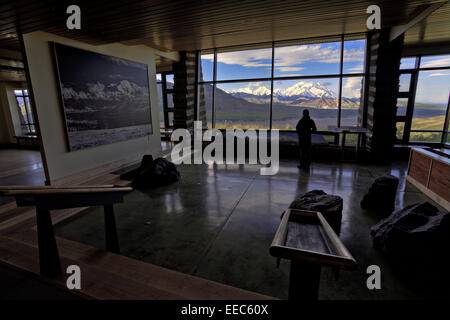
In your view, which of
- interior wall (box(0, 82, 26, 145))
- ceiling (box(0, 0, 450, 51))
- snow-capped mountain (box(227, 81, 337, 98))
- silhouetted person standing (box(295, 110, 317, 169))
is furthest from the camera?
interior wall (box(0, 82, 26, 145))

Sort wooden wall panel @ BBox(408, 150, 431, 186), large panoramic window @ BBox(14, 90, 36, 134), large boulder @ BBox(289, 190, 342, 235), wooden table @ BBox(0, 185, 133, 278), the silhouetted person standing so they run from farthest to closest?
large panoramic window @ BBox(14, 90, 36, 134)
the silhouetted person standing
wooden wall panel @ BBox(408, 150, 431, 186)
large boulder @ BBox(289, 190, 342, 235)
wooden table @ BBox(0, 185, 133, 278)

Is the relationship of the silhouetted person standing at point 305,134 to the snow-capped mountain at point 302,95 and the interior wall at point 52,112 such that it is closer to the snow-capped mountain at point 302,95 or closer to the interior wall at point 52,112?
the snow-capped mountain at point 302,95

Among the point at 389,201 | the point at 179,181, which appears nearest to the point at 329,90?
the point at 389,201

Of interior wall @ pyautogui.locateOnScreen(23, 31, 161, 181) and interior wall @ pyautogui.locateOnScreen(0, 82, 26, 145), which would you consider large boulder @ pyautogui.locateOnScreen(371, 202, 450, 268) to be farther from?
interior wall @ pyautogui.locateOnScreen(0, 82, 26, 145)

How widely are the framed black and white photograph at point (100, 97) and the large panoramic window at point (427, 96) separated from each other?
360 inches

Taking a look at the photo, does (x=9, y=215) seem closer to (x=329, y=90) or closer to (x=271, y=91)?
(x=271, y=91)

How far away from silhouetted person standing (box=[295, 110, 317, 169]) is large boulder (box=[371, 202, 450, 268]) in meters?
3.81

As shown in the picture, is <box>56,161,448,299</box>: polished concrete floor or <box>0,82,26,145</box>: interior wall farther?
<box>0,82,26,145</box>: interior wall

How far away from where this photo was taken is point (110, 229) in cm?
253

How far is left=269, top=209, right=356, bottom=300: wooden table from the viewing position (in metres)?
1.12

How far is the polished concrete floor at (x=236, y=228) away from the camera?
2.33m

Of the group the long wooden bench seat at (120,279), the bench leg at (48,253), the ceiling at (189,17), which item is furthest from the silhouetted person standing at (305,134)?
the bench leg at (48,253)

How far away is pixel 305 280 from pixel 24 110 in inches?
581

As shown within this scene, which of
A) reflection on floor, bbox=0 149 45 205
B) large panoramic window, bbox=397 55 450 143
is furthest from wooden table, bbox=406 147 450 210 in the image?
reflection on floor, bbox=0 149 45 205
